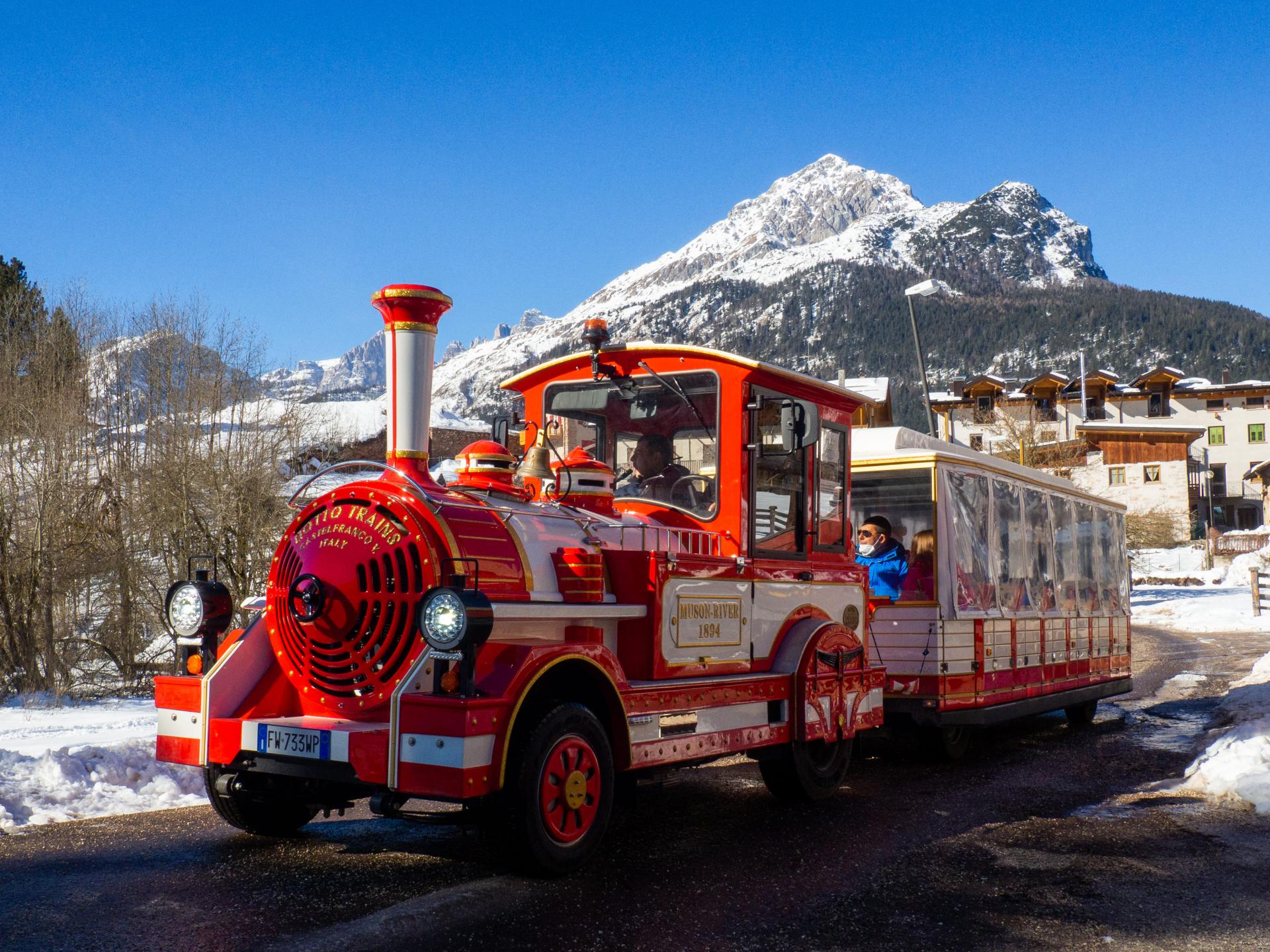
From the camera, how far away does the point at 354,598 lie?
5.21 metres

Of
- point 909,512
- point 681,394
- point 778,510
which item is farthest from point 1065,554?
point 681,394

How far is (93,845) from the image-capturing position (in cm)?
573

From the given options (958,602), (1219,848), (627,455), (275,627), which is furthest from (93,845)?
(958,602)

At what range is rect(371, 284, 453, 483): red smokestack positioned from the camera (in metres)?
5.38

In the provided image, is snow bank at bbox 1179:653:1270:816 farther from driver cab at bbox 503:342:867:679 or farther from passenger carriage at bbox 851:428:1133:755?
driver cab at bbox 503:342:867:679

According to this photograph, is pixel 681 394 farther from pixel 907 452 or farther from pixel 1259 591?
pixel 1259 591

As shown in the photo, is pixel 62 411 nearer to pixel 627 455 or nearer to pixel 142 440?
pixel 142 440

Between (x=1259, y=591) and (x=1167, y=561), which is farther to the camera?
(x=1167, y=561)

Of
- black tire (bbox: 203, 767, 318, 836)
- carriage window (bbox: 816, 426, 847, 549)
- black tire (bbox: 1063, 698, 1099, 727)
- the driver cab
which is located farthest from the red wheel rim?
black tire (bbox: 1063, 698, 1099, 727)

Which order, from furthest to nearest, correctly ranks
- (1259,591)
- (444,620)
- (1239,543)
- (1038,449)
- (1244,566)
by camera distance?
(1239,543)
(1244,566)
(1038,449)
(1259,591)
(444,620)

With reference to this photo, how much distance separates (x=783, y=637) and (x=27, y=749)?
5.79 m

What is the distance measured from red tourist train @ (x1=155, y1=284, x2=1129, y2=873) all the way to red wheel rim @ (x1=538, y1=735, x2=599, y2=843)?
0.05 ft

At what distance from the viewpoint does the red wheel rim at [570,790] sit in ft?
16.5

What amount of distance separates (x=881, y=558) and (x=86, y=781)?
6.30 metres
